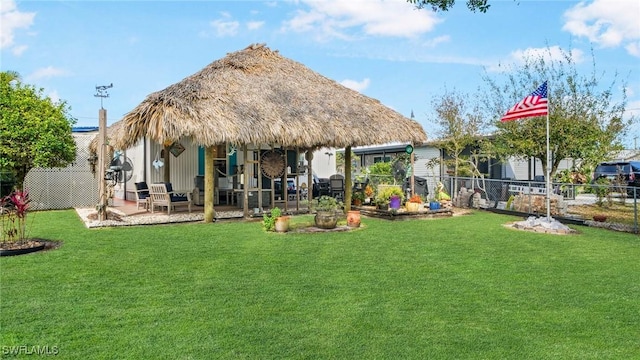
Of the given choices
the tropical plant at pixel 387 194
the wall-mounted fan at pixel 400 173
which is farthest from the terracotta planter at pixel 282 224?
the wall-mounted fan at pixel 400 173

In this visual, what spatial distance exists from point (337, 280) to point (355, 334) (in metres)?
1.75

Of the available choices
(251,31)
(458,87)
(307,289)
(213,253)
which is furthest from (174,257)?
(458,87)

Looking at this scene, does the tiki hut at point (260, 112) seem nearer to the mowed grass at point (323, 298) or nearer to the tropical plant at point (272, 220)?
the tropical plant at point (272, 220)

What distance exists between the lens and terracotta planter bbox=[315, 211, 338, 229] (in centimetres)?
974

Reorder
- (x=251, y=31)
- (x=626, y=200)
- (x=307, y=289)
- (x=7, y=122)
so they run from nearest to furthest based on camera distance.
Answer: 1. (x=307, y=289)
2. (x=7, y=122)
3. (x=626, y=200)
4. (x=251, y=31)

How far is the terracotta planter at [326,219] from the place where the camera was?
974cm

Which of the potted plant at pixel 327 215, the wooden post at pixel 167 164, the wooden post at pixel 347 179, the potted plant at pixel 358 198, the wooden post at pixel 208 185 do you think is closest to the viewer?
the potted plant at pixel 327 215

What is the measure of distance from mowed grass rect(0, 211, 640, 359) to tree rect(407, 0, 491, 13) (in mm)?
3397

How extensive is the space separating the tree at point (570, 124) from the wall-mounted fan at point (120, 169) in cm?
1231

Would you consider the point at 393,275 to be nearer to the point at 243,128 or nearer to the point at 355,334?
the point at 355,334

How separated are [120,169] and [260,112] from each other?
21.8ft

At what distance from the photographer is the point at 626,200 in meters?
14.0

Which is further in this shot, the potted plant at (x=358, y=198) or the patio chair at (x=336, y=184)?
the patio chair at (x=336, y=184)

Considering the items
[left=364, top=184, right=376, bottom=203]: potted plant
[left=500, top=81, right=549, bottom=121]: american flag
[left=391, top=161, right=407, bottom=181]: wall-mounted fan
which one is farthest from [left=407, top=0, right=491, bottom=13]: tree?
[left=391, top=161, right=407, bottom=181]: wall-mounted fan
